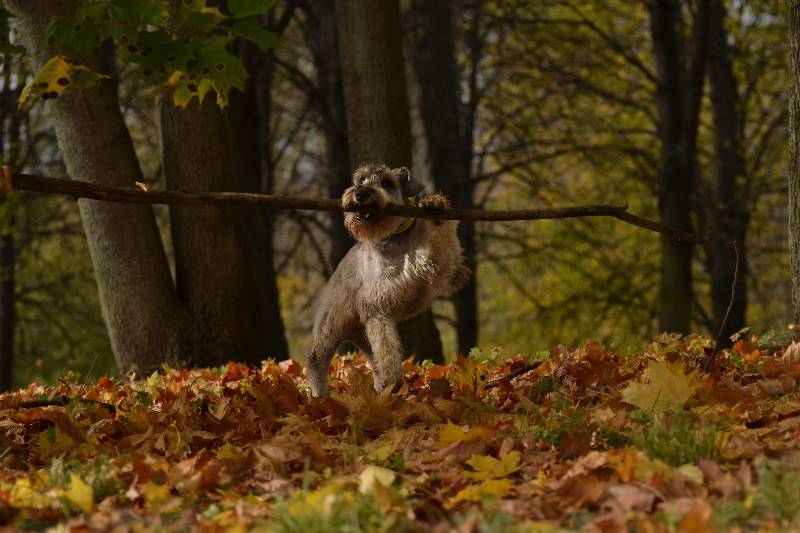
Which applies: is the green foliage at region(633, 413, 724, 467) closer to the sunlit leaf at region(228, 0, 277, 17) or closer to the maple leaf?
the maple leaf

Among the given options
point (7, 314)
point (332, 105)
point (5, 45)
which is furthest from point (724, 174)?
point (7, 314)

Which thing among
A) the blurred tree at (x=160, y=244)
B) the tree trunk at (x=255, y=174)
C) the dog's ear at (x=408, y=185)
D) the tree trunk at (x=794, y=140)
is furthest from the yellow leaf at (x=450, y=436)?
the tree trunk at (x=255, y=174)

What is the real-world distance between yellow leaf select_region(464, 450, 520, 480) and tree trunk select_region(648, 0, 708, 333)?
30.6ft

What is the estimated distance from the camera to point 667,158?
1256 cm

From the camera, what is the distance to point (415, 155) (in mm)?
16062

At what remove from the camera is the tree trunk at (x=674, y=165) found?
481 inches

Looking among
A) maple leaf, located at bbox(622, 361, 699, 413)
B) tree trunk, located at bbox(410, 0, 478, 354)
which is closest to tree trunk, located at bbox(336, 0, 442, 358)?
tree trunk, located at bbox(410, 0, 478, 354)

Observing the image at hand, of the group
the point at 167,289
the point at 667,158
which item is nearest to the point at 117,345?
the point at 167,289

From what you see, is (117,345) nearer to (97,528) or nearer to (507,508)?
(97,528)

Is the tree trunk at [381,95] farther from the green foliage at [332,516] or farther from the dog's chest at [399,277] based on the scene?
the green foliage at [332,516]

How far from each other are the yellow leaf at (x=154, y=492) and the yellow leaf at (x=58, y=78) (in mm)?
4011

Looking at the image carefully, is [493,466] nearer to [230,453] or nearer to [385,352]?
[230,453]

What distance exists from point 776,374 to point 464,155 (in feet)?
31.3

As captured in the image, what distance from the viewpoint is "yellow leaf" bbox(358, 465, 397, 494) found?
3094 millimetres
